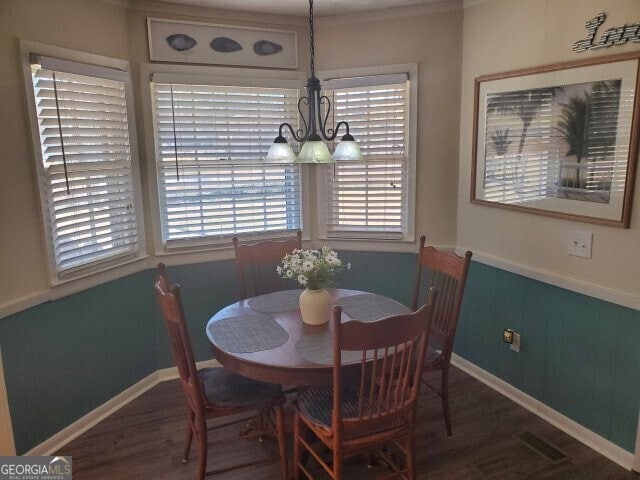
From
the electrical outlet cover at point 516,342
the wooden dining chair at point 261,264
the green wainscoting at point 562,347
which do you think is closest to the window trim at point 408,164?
the wooden dining chair at point 261,264

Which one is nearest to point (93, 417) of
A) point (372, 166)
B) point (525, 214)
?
point (372, 166)

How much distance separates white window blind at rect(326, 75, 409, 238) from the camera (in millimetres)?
3484

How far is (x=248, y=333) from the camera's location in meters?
2.45

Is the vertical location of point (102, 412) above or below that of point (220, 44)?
below

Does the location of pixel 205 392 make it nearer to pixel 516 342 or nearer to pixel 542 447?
pixel 542 447

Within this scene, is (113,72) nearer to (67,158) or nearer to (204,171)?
(67,158)

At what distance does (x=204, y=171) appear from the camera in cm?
343

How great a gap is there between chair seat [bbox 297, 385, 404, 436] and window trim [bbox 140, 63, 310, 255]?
59.1 inches

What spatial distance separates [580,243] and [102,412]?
2952 mm

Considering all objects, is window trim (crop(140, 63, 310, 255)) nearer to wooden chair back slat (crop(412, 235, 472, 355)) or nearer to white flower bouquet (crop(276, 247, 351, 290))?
white flower bouquet (crop(276, 247, 351, 290))

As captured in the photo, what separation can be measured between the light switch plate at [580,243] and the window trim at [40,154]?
260cm

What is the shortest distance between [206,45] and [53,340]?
2050 mm

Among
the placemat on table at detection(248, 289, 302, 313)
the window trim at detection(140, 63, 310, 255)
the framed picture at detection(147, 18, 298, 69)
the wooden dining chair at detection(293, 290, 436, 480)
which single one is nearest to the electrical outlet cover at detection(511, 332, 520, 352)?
the wooden dining chair at detection(293, 290, 436, 480)

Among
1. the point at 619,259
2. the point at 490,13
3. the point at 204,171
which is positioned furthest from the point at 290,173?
the point at 619,259
